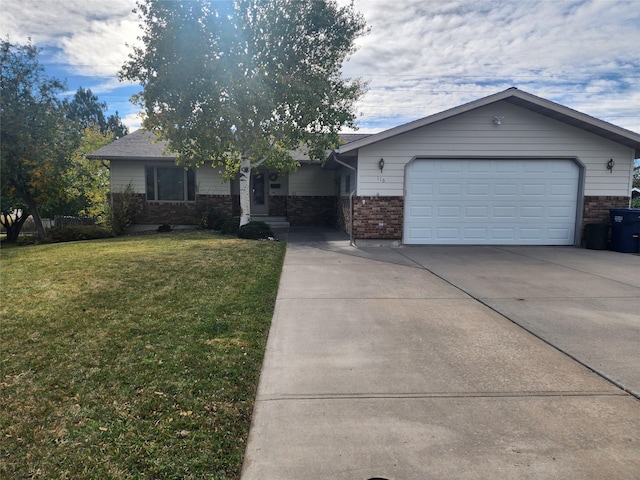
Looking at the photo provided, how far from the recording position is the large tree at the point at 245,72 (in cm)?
1191

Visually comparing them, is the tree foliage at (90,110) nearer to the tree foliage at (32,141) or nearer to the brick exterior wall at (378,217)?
the tree foliage at (32,141)

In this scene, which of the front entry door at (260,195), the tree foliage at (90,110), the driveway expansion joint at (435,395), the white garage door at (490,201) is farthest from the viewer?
the tree foliage at (90,110)

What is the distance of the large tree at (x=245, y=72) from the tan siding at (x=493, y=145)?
8.39 ft

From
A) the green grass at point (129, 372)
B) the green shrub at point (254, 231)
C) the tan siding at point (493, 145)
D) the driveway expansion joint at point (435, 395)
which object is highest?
the tan siding at point (493, 145)

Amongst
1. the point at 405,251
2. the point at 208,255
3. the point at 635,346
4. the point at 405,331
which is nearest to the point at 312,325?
the point at 405,331

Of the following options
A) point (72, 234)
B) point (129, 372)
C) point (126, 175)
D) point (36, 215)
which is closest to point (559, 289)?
point (129, 372)

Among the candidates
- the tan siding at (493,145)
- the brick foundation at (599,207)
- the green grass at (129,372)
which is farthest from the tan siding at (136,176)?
the brick foundation at (599,207)

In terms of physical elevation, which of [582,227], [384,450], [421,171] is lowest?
[384,450]

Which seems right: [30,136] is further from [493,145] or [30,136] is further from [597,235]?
[597,235]

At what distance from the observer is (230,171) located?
1523 cm

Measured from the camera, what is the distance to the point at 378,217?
1144 centimetres

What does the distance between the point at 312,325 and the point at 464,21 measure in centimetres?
890

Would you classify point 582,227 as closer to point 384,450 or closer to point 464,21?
point 464,21

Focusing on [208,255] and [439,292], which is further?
[208,255]
